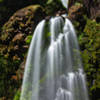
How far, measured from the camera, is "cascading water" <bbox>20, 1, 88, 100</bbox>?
5172mm

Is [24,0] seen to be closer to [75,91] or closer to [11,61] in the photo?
[11,61]

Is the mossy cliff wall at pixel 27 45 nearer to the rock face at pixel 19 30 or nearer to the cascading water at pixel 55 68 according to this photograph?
the rock face at pixel 19 30

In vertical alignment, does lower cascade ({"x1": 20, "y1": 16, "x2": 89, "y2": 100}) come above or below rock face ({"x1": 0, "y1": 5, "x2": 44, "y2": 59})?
below

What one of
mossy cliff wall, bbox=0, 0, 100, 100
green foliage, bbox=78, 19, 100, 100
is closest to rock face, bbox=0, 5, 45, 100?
mossy cliff wall, bbox=0, 0, 100, 100

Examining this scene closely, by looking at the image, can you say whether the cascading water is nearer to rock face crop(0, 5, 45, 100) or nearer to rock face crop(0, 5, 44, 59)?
rock face crop(0, 5, 45, 100)

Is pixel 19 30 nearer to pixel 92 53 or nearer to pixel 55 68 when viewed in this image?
pixel 55 68

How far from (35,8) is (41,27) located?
1715 mm

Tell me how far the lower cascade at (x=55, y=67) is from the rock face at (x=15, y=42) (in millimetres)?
839

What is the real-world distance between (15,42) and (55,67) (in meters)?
2.78

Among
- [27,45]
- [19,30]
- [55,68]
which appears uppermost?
[19,30]

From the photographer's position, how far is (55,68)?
5594 millimetres

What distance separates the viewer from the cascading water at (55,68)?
517 centimetres

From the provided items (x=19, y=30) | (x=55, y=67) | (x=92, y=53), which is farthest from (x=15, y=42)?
(x=92, y=53)

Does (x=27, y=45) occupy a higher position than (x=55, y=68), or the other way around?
(x=27, y=45)
